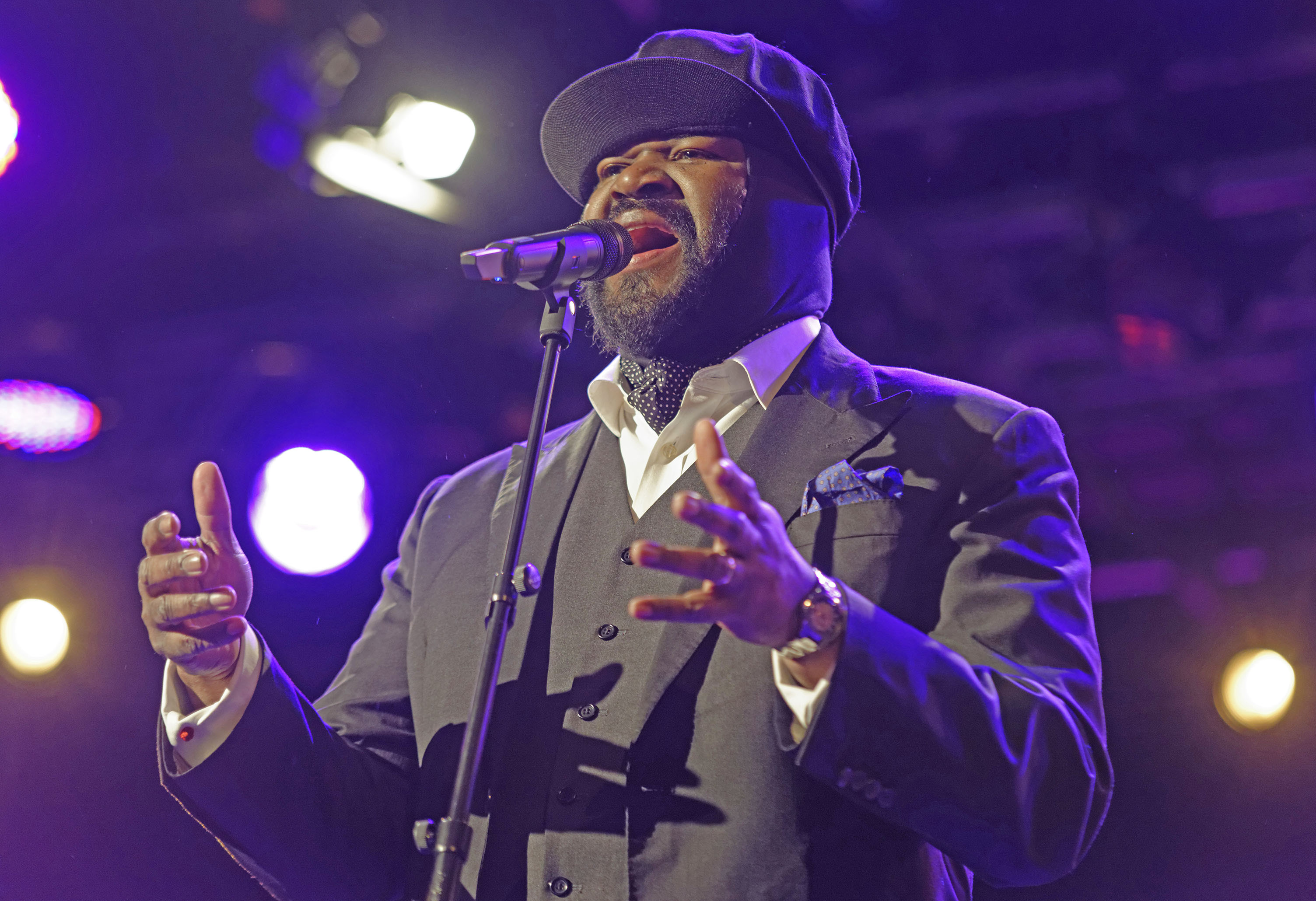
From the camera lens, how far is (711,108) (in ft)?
Answer: 7.19

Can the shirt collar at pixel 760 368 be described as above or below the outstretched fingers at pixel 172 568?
above

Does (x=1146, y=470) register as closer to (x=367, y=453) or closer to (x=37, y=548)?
(x=367, y=453)

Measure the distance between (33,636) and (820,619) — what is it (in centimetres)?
383

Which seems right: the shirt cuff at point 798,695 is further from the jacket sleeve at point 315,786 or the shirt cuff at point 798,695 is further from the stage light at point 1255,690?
the stage light at point 1255,690

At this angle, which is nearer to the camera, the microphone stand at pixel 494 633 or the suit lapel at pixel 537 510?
the microphone stand at pixel 494 633

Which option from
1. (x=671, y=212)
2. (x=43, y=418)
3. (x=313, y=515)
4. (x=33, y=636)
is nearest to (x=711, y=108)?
(x=671, y=212)

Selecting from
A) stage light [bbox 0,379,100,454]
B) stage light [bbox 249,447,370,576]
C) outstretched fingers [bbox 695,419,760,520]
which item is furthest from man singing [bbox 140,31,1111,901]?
stage light [bbox 0,379,100,454]

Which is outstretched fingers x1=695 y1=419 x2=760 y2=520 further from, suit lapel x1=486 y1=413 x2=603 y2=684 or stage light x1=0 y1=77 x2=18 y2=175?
stage light x1=0 y1=77 x2=18 y2=175

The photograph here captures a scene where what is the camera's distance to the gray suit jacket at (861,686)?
1302 mm

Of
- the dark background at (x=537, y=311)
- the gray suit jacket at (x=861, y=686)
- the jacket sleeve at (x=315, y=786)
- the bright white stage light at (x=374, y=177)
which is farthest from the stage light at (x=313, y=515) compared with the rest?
the jacket sleeve at (x=315, y=786)

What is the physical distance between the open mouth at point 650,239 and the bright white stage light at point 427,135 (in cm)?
183

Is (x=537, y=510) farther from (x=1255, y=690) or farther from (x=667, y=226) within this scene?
(x=1255, y=690)

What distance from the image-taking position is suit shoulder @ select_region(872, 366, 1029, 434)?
1874 millimetres

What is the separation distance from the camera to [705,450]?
1.16 meters
